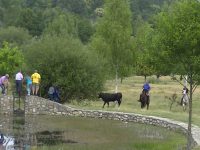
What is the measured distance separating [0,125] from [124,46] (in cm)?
1836

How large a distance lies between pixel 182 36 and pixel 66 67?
17291 mm

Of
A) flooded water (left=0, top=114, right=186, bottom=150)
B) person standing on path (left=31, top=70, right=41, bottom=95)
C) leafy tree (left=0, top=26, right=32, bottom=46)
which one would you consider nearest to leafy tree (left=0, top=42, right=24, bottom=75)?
person standing on path (left=31, top=70, right=41, bottom=95)

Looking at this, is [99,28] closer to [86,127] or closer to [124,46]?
[124,46]

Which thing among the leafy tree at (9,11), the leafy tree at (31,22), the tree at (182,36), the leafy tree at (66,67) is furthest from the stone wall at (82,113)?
the leafy tree at (9,11)

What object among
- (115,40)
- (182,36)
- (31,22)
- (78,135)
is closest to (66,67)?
(115,40)

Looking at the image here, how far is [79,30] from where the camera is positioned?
3760 inches

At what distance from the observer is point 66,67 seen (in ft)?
114

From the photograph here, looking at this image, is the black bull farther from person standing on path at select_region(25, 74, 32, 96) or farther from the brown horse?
person standing on path at select_region(25, 74, 32, 96)

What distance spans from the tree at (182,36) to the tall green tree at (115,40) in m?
23.6

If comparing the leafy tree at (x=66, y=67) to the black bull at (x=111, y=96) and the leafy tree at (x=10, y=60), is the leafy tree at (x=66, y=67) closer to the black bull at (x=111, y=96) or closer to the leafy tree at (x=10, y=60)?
the black bull at (x=111, y=96)

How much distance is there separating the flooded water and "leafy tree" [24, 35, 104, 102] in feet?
16.1

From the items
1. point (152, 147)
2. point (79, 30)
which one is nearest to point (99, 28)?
point (152, 147)

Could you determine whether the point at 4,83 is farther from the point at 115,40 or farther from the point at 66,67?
the point at 115,40

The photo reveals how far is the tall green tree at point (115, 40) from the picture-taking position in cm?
4278
